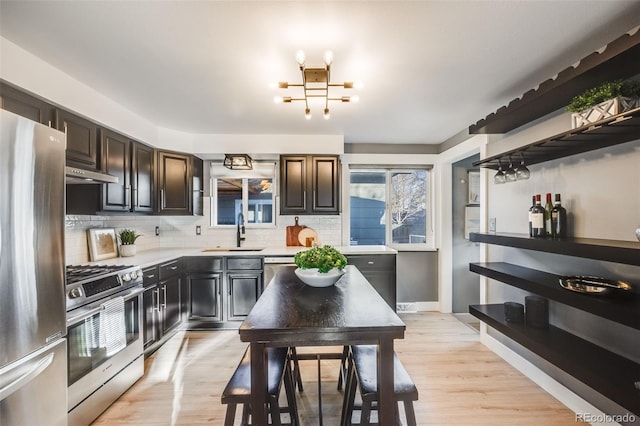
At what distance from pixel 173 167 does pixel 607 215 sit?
4205mm

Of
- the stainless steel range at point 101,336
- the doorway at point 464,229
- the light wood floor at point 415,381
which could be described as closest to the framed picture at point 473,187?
the doorway at point 464,229

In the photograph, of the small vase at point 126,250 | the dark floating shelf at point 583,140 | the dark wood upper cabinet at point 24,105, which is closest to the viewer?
the dark floating shelf at point 583,140

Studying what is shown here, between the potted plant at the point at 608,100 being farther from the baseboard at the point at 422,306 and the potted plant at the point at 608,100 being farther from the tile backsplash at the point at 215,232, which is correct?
the baseboard at the point at 422,306

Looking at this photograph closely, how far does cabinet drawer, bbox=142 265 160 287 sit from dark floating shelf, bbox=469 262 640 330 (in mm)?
3123

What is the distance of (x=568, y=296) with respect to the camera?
1721 millimetres

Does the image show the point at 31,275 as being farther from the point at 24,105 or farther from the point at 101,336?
the point at 24,105

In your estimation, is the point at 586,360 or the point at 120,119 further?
the point at 120,119

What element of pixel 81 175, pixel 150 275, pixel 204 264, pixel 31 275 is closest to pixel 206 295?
pixel 204 264

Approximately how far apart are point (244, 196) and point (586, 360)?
391 cm

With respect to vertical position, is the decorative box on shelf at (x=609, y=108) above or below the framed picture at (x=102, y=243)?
above

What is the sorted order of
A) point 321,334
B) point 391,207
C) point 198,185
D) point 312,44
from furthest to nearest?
point 391,207, point 198,185, point 312,44, point 321,334

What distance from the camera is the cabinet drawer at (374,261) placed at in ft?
12.0

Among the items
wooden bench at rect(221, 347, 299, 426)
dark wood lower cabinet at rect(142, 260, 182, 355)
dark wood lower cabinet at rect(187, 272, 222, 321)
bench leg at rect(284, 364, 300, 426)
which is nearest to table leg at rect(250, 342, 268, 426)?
wooden bench at rect(221, 347, 299, 426)

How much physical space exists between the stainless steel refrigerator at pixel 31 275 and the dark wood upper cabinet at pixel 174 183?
2018 millimetres
